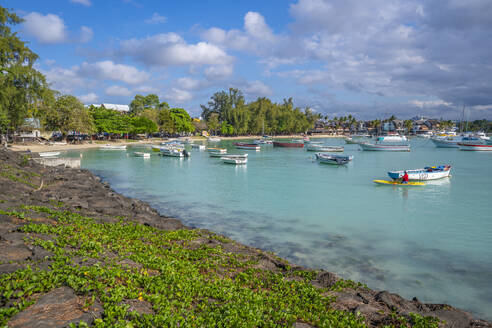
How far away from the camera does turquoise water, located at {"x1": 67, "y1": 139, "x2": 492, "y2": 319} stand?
13336 mm

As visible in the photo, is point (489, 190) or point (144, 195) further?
point (489, 190)

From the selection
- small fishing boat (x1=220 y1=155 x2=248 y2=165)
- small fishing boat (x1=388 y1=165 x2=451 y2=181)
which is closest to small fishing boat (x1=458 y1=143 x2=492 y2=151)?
small fishing boat (x1=388 y1=165 x2=451 y2=181)

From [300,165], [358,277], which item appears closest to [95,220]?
[358,277]

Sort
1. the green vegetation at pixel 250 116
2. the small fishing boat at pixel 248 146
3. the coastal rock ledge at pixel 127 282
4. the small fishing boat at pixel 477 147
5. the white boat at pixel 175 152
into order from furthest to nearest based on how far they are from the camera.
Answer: the green vegetation at pixel 250 116 < the small fishing boat at pixel 248 146 < the small fishing boat at pixel 477 147 < the white boat at pixel 175 152 < the coastal rock ledge at pixel 127 282

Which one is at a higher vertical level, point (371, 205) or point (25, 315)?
point (25, 315)

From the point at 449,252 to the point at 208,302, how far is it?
1450cm

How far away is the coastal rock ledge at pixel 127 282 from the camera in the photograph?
19.9ft

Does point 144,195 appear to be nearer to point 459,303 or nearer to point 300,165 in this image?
point 459,303

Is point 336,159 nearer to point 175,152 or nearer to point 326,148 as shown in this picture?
point 326,148

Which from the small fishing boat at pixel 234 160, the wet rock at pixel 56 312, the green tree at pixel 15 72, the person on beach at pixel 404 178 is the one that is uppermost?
the green tree at pixel 15 72

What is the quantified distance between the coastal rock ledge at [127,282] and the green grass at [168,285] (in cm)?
3

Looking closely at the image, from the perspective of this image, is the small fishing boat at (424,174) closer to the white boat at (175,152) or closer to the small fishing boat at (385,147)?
the white boat at (175,152)

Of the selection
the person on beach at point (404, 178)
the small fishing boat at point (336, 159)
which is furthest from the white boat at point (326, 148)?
the person on beach at point (404, 178)

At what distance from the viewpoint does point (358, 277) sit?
42.2ft
